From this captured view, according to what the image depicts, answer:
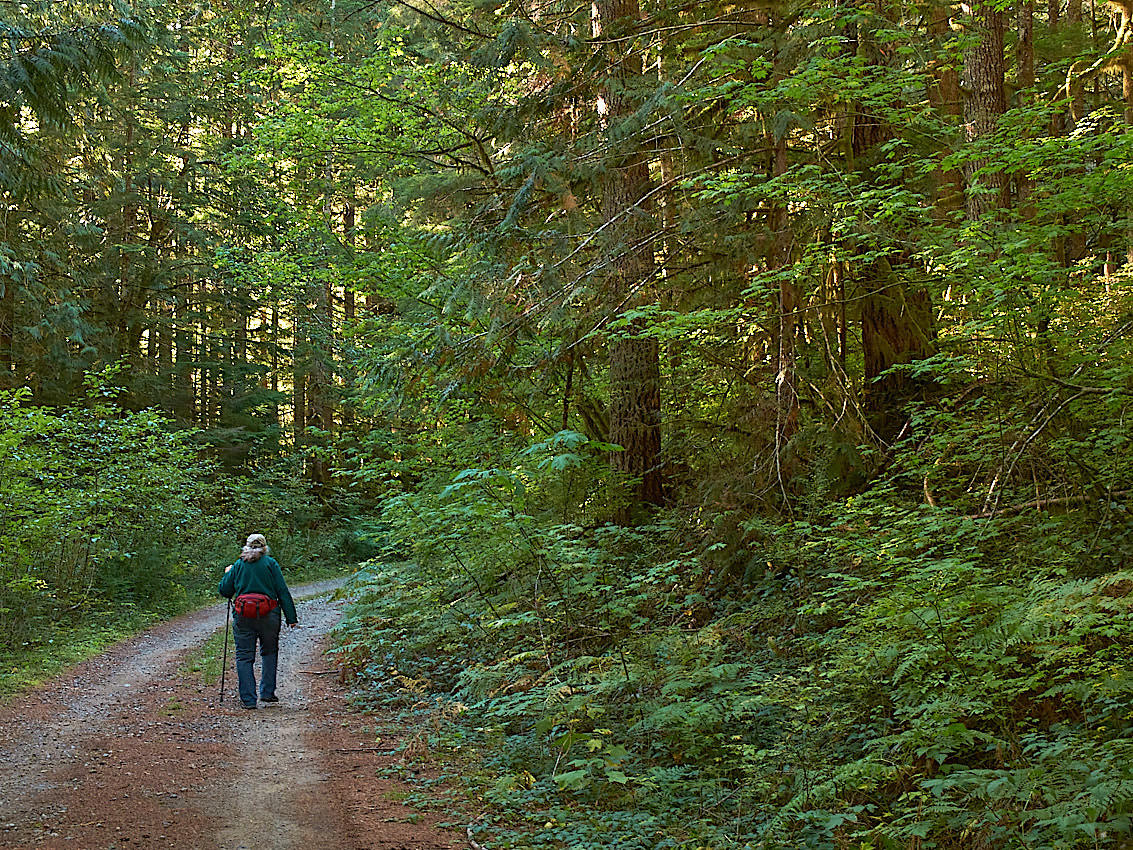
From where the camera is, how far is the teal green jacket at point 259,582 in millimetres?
9719

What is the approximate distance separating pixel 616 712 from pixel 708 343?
16.1 ft

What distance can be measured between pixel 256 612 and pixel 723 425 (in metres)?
5.60

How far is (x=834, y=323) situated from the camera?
964cm

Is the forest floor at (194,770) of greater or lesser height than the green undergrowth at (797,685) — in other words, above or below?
below

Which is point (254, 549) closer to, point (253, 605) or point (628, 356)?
point (253, 605)

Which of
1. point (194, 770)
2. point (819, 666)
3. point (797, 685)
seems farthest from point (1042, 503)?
point (194, 770)

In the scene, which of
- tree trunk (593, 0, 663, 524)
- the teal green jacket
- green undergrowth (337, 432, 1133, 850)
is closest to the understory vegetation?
green undergrowth (337, 432, 1133, 850)

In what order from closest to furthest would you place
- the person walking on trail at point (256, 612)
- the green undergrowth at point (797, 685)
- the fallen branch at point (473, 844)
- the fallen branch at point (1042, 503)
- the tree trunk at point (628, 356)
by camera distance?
the green undergrowth at point (797, 685) → the fallen branch at point (473, 844) → the fallen branch at point (1042, 503) → the person walking on trail at point (256, 612) → the tree trunk at point (628, 356)

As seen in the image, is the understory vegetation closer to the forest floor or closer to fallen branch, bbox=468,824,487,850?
fallen branch, bbox=468,824,487,850

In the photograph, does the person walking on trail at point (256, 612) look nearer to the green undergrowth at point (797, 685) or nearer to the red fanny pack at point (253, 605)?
the red fanny pack at point (253, 605)

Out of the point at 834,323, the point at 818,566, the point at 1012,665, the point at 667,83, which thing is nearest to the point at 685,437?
the point at 834,323

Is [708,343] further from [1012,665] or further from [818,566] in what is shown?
[1012,665]

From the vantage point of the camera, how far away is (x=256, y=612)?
31.4ft

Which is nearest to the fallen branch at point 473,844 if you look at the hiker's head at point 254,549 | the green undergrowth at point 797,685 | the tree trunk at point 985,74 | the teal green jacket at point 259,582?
the green undergrowth at point 797,685
